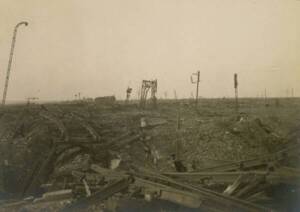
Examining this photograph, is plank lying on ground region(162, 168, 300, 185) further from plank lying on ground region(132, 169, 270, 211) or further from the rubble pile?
plank lying on ground region(132, 169, 270, 211)

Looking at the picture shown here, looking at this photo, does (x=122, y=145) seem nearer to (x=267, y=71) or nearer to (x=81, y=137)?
(x=81, y=137)

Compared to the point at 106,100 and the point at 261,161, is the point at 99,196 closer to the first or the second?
the point at 106,100

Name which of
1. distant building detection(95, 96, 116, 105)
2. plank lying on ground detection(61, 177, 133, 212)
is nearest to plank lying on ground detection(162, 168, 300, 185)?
plank lying on ground detection(61, 177, 133, 212)

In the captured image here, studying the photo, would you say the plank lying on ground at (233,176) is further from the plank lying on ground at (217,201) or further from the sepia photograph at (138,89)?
the plank lying on ground at (217,201)

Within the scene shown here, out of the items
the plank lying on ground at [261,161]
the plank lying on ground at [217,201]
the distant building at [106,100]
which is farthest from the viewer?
the distant building at [106,100]

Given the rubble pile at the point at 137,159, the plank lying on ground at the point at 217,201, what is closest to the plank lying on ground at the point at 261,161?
the rubble pile at the point at 137,159

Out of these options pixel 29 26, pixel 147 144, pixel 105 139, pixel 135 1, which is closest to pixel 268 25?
pixel 135 1
